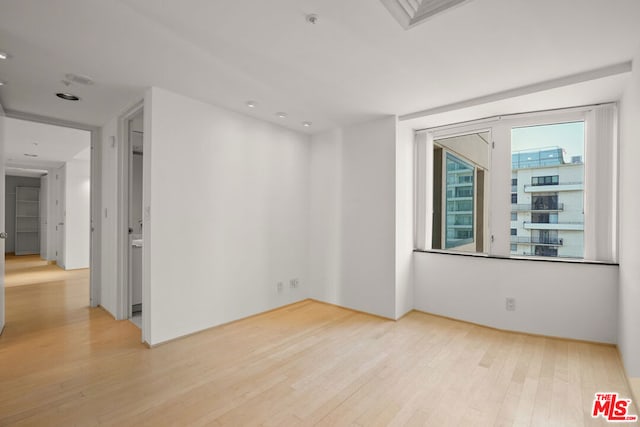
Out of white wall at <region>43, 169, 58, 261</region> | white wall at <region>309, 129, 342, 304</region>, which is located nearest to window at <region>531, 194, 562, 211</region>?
white wall at <region>309, 129, 342, 304</region>

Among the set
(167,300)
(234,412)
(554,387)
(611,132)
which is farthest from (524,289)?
(167,300)

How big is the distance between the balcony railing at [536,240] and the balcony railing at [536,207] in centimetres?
31

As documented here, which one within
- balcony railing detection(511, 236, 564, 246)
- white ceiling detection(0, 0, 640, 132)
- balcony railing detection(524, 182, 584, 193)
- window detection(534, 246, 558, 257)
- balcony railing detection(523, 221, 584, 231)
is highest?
white ceiling detection(0, 0, 640, 132)

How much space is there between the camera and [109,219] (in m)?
3.93

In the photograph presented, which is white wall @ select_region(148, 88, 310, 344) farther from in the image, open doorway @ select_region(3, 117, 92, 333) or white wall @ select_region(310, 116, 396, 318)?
open doorway @ select_region(3, 117, 92, 333)

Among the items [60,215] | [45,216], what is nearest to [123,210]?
[60,215]

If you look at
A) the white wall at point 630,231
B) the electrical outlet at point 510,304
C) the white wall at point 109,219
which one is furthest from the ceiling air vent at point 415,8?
the white wall at point 109,219

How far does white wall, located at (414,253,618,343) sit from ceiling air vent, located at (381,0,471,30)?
2748 millimetres

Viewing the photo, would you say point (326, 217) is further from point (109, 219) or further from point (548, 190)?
point (109, 219)

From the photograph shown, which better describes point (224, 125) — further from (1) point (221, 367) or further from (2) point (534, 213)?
(2) point (534, 213)

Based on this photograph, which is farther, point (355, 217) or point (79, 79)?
point (355, 217)

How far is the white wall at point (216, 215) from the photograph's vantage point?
2996 millimetres

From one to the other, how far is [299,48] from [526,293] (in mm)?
3366

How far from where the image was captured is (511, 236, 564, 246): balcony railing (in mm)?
3334
